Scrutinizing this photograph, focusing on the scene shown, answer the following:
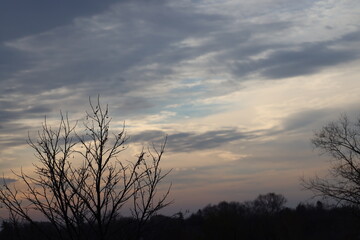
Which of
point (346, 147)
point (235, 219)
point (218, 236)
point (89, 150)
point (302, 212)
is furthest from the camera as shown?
point (302, 212)

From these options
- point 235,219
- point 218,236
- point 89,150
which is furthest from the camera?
point 235,219

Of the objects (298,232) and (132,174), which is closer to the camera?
(132,174)

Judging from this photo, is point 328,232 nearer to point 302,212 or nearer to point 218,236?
point 302,212

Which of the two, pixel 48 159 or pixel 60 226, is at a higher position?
pixel 48 159

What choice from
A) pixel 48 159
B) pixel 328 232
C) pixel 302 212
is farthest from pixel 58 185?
pixel 302 212

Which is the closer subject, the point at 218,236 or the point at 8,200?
the point at 8,200

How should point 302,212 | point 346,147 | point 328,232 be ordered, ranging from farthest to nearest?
point 302,212 < point 328,232 < point 346,147

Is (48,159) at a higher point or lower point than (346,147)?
lower

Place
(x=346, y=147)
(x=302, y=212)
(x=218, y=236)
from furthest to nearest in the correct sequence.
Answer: (x=302, y=212)
(x=218, y=236)
(x=346, y=147)

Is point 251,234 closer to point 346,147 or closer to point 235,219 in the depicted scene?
point 235,219

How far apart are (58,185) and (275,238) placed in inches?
2098

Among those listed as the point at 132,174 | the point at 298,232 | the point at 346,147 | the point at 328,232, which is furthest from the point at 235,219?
the point at 132,174

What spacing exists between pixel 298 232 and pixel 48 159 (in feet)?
173

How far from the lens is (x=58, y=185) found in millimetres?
5434
